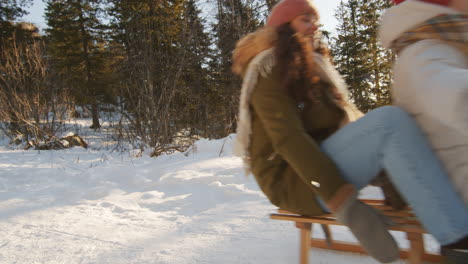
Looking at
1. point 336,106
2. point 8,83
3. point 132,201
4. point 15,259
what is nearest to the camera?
point 336,106

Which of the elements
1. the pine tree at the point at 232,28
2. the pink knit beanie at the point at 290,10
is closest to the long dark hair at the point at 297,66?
the pink knit beanie at the point at 290,10

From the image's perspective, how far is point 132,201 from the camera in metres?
2.84

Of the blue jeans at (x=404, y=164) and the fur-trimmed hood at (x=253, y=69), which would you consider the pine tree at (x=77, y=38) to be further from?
the blue jeans at (x=404, y=164)

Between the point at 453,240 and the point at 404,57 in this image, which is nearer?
the point at 453,240

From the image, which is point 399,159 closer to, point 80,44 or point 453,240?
point 453,240

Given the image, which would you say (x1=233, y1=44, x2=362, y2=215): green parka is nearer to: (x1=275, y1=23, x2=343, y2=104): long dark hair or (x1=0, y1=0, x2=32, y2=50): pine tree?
(x1=275, y1=23, x2=343, y2=104): long dark hair

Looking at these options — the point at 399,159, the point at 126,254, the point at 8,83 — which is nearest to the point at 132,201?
the point at 126,254

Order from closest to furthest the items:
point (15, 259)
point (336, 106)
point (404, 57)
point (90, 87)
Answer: point (404, 57) → point (336, 106) → point (15, 259) → point (90, 87)

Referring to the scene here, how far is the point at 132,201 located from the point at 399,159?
2.44 m

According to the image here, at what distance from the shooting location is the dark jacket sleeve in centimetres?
111

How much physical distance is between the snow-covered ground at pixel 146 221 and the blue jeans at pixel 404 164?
65cm

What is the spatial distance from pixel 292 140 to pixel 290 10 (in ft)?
2.07

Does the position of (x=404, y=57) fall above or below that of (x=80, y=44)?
below

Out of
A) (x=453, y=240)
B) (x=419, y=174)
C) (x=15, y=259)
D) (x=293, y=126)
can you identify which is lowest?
(x=15, y=259)
